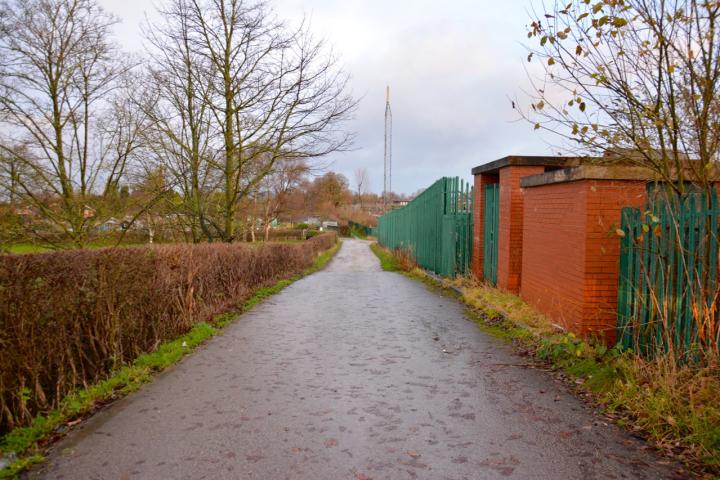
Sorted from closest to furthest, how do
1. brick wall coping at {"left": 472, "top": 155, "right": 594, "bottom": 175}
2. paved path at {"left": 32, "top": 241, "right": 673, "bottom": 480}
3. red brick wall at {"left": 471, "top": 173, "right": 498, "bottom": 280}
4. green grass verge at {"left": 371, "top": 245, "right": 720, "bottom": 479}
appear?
paved path at {"left": 32, "top": 241, "right": 673, "bottom": 480}, green grass verge at {"left": 371, "top": 245, "right": 720, "bottom": 479}, brick wall coping at {"left": 472, "top": 155, "right": 594, "bottom": 175}, red brick wall at {"left": 471, "top": 173, "right": 498, "bottom": 280}

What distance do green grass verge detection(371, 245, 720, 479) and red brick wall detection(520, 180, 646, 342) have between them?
346mm

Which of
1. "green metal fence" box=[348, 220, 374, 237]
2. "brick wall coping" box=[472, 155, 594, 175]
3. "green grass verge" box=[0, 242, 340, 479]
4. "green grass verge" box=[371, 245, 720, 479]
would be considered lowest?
"green grass verge" box=[0, 242, 340, 479]

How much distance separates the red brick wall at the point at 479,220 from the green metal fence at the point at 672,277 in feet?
22.7

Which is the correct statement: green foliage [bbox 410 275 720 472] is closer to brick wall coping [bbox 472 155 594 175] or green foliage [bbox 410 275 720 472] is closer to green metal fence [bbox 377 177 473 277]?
brick wall coping [bbox 472 155 594 175]

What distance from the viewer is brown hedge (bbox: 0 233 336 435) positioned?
444 cm

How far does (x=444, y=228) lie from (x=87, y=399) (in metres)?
12.5

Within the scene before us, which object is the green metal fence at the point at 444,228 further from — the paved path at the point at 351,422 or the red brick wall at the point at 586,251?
the paved path at the point at 351,422

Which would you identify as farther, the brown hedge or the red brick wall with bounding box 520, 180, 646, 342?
the red brick wall with bounding box 520, 180, 646, 342

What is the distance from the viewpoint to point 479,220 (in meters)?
13.2

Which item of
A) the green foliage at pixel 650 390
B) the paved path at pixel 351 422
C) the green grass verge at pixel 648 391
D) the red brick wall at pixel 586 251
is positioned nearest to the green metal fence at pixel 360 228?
the red brick wall at pixel 586 251

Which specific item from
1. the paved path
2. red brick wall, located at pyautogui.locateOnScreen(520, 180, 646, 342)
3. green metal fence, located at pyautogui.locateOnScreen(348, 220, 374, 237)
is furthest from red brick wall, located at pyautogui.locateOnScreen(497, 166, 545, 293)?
green metal fence, located at pyautogui.locateOnScreen(348, 220, 374, 237)

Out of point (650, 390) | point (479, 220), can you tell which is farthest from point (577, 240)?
point (479, 220)

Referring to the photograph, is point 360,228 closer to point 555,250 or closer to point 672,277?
point 555,250

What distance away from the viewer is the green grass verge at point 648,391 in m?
3.75
